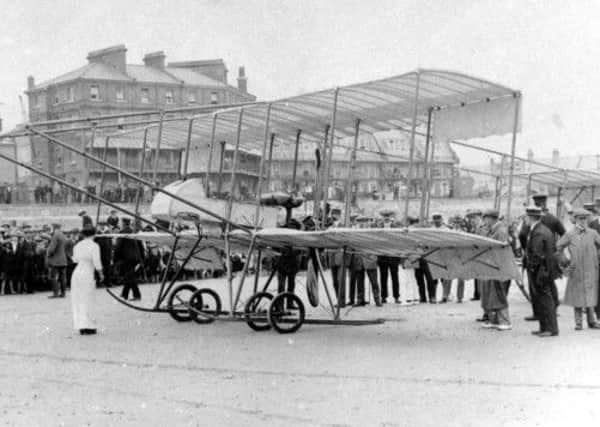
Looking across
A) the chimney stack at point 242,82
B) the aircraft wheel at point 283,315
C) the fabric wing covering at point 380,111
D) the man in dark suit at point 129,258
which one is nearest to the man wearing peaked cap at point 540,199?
the fabric wing covering at point 380,111

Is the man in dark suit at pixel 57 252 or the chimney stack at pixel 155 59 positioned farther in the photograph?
the chimney stack at pixel 155 59

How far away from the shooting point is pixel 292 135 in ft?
47.1

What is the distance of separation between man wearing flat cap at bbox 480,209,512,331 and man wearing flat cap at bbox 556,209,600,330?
0.88m

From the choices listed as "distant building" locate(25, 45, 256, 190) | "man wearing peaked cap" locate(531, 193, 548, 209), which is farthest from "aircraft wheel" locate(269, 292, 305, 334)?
"distant building" locate(25, 45, 256, 190)

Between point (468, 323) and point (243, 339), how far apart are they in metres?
3.82

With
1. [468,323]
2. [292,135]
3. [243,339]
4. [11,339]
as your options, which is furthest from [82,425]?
[292,135]

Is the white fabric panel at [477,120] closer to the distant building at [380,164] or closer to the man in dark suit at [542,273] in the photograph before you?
the distant building at [380,164]

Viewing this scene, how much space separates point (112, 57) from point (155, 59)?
4283 millimetres

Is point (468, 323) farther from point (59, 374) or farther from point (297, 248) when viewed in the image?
point (59, 374)

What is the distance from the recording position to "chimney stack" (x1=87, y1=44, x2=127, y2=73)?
69.5 m

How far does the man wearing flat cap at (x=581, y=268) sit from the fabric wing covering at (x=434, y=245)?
1519 millimetres

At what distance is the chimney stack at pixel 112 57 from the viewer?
69.5 metres

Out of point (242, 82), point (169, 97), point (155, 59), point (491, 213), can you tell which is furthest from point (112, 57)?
point (491, 213)

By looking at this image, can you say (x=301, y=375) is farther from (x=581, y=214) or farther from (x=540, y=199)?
(x=540, y=199)
